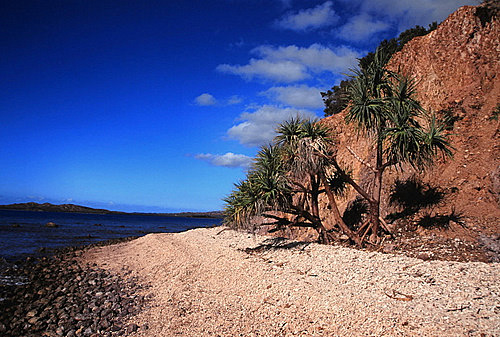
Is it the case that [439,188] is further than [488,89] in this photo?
No

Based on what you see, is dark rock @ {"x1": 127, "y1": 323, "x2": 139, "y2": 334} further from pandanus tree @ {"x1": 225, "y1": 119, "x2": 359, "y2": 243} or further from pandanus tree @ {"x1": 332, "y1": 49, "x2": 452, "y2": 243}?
pandanus tree @ {"x1": 332, "y1": 49, "x2": 452, "y2": 243}

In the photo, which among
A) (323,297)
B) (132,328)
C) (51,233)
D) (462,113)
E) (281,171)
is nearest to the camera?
(132,328)

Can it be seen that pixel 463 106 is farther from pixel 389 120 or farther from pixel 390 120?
pixel 390 120

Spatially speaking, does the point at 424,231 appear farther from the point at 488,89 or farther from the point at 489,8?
the point at 489,8

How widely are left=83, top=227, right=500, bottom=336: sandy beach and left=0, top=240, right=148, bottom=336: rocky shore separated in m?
0.54

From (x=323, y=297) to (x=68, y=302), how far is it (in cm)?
707

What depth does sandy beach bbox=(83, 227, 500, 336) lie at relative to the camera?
5168 millimetres

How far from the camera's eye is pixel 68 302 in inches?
326

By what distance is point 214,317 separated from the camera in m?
6.11

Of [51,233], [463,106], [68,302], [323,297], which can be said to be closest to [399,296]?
[323,297]

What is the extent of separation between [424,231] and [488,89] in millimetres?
8483

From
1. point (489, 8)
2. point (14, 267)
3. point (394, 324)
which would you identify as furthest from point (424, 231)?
point (14, 267)

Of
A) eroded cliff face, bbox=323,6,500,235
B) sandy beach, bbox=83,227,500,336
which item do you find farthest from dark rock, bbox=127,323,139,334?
eroded cliff face, bbox=323,6,500,235

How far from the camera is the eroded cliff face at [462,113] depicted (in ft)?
36.0
